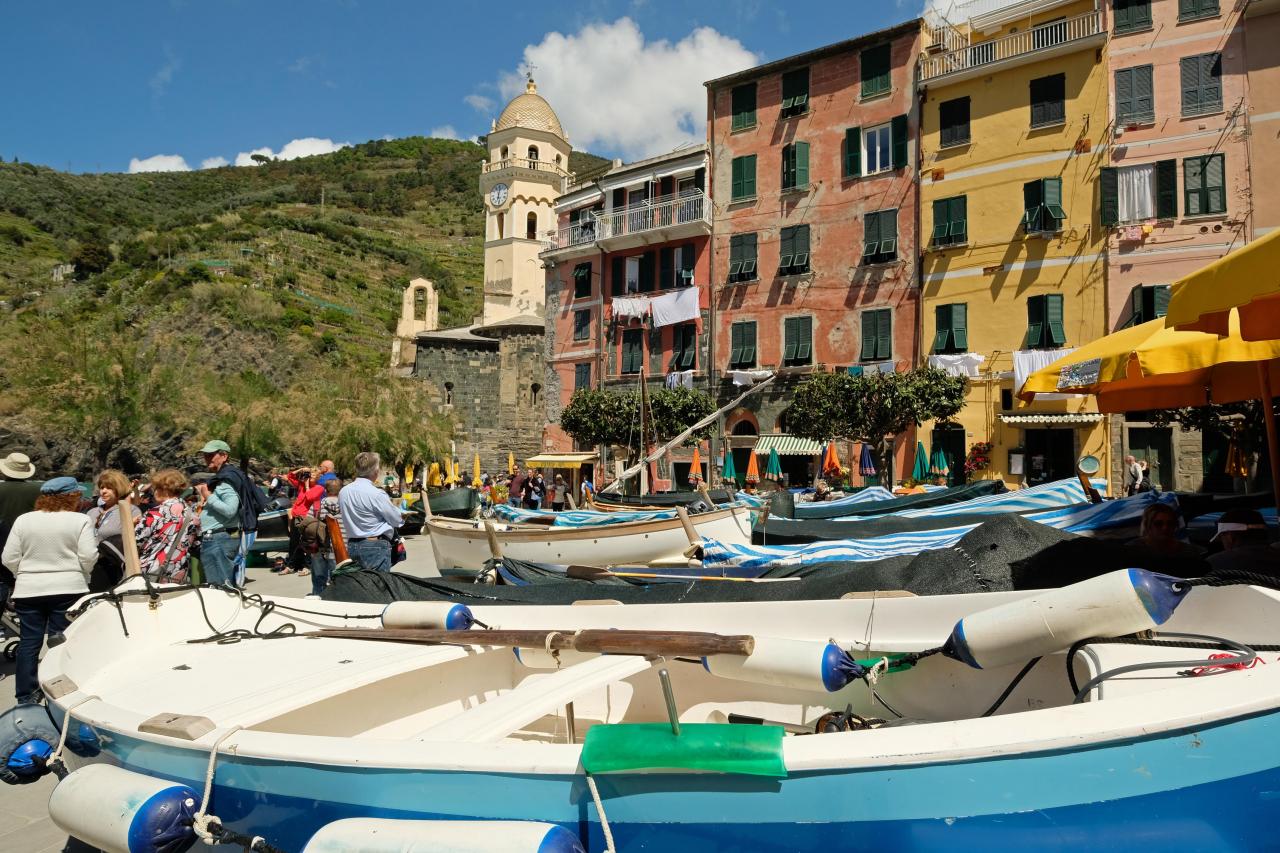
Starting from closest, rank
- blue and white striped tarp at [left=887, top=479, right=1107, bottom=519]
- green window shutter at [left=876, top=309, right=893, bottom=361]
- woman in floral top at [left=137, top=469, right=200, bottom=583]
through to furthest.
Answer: woman in floral top at [left=137, top=469, right=200, bottom=583], blue and white striped tarp at [left=887, top=479, right=1107, bottom=519], green window shutter at [left=876, top=309, right=893, bottom=361]

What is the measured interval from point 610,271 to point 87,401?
18467 mm

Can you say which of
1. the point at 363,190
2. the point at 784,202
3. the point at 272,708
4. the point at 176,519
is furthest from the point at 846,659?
the point at 363,190

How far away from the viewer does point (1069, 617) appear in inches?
117

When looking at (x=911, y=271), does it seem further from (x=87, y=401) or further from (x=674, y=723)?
(x=87, y=401)

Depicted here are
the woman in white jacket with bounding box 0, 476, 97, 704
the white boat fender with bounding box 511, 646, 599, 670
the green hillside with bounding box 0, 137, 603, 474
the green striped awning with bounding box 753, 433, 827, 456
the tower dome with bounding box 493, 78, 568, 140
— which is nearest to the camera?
the white boat fender with bounding box 511, 646, 599, 670

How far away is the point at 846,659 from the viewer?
11.2ft

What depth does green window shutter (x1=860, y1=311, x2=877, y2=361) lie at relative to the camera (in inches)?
1003

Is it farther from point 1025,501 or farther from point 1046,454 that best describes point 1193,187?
point 1025,501

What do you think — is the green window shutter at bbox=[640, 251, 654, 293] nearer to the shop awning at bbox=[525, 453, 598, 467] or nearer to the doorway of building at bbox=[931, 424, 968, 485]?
the shop awning at bbox=[525, 453, 598, 467]

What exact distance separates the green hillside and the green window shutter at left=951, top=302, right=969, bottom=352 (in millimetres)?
19782

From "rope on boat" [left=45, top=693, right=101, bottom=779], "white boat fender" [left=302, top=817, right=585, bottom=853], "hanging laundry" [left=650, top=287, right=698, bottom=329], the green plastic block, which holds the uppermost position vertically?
"hanging laundry" [left=650, top=287, right=698, bottom=329]

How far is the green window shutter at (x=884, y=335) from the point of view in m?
25.2

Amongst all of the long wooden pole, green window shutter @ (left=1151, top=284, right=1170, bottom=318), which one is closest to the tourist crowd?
the long wooden pole

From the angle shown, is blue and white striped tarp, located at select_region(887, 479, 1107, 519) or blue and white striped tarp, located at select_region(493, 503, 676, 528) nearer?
blue and white striped tarp, located at select_region(887, 479, 1107, 519)
